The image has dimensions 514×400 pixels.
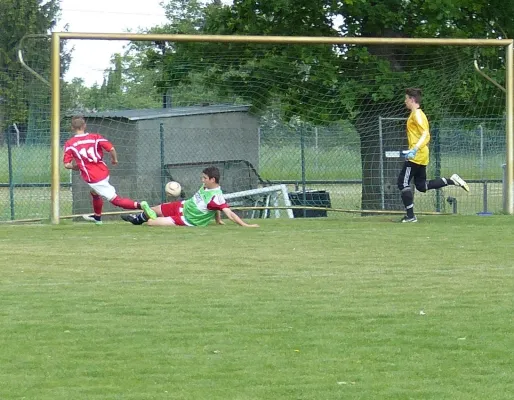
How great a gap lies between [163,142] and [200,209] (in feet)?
21.2

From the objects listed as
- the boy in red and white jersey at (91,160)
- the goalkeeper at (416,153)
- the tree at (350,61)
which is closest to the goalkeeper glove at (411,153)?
the goalkeeper at (416,153)

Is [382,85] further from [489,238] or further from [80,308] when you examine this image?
[80,308]

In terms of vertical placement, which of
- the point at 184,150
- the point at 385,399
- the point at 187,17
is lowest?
the point at 385,399

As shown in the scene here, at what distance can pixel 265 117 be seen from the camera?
2183 centimetres

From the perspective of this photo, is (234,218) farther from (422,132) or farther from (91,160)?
(422,132)

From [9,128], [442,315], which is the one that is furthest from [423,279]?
[9,128]

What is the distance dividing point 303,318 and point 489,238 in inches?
252

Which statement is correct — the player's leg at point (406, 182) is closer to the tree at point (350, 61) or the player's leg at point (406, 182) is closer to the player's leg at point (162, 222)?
the player's leg at point (162, 222)

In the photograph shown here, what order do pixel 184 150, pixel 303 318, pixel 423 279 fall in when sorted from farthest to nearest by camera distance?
pixel 184 150 < pixel 423 279 < pixel 303 318

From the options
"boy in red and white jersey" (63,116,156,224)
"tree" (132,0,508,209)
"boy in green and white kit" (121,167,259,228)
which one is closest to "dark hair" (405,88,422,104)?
"boy in green and white kit" (121,167,259,228)

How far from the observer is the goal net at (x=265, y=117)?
2027 cm

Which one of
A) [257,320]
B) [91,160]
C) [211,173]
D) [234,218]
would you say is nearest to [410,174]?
[234,218]

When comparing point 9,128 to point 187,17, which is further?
point 187,17

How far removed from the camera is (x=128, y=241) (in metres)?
13.7
